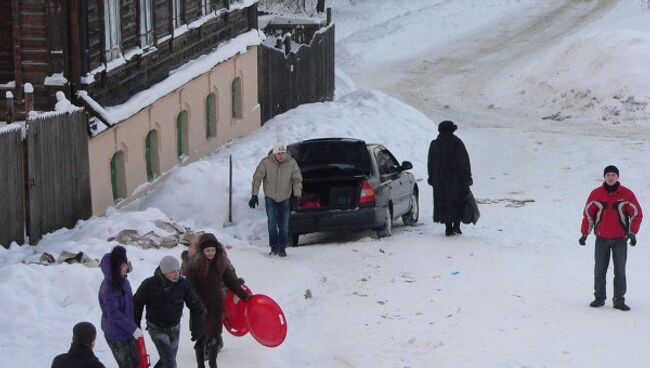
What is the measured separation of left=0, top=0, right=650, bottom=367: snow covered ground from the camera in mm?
12891

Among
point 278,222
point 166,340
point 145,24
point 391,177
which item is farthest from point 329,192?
point 166,340

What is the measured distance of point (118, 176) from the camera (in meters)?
21.4

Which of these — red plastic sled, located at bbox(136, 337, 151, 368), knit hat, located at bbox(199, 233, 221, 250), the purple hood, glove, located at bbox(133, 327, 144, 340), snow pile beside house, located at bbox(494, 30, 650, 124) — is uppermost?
knit hat, located at bbox(199, 233, 221, 250)

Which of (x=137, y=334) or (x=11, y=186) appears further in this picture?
(x=11, y=186)

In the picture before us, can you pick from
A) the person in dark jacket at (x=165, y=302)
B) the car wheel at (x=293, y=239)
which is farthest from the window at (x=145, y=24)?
the person in dark jacket at (x=165, y=302)

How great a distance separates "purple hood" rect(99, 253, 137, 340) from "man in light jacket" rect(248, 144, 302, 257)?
6.93 metres

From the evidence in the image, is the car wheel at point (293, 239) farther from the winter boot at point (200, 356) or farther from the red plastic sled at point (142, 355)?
the red plastic sled at point (142, 355)

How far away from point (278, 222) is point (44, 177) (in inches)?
121

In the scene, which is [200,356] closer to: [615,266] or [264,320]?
[264,320]

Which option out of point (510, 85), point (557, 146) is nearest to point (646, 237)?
point (557, 146)

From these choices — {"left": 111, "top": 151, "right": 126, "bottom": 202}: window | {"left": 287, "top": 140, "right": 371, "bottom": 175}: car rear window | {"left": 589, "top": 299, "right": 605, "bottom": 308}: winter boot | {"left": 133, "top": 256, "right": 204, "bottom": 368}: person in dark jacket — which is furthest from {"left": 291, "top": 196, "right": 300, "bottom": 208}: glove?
{"left": 133, "top": 256, "right": 204, "bottom": 368}: person in dark jacket

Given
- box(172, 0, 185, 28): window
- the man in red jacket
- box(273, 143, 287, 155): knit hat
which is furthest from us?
box(172, 0, 185, 28): window

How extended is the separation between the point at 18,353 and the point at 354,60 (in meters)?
36.9

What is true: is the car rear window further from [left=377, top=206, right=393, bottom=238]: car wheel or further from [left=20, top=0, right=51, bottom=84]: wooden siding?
[left=20, top=0, right=51, bottom=84]: wooden siding
